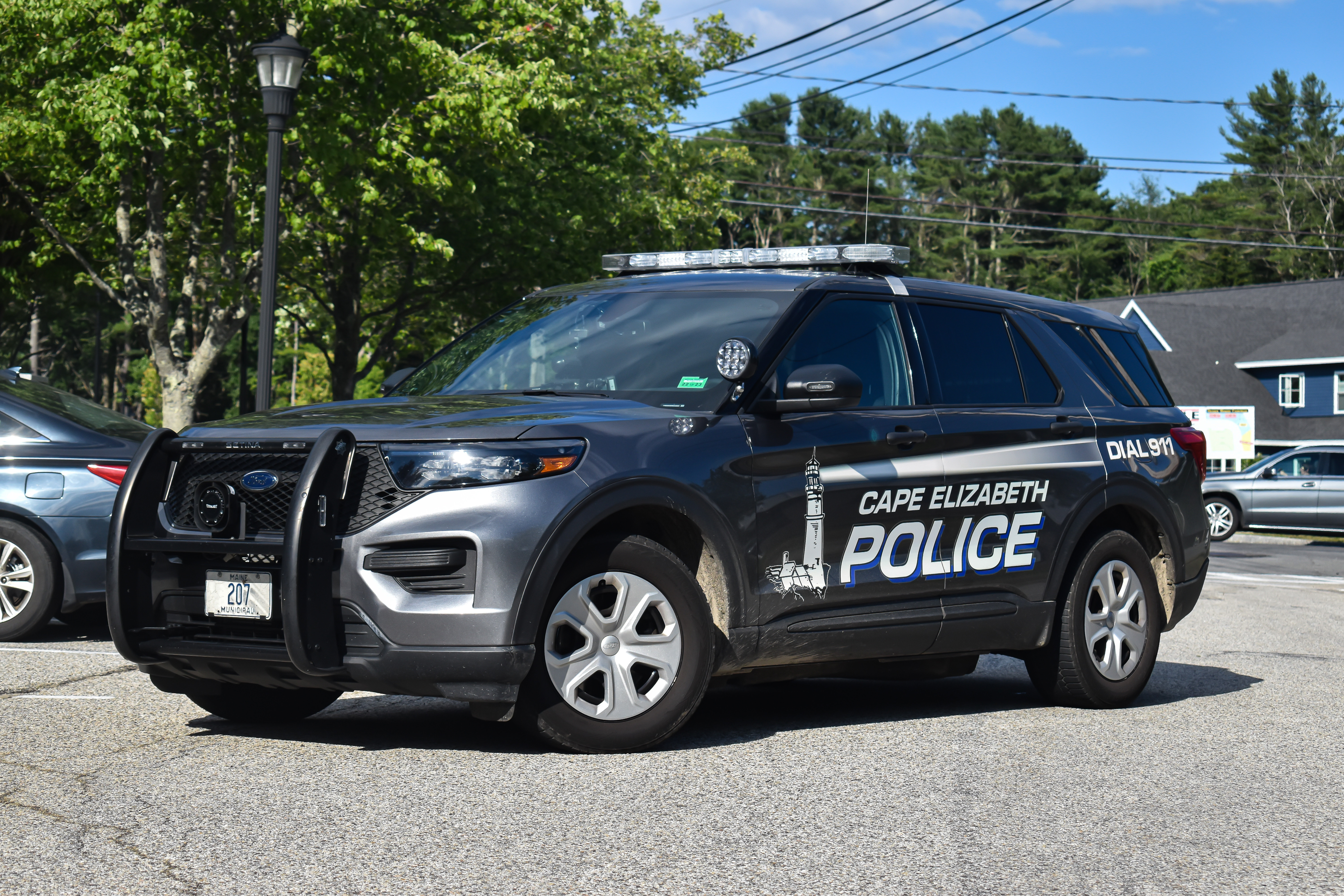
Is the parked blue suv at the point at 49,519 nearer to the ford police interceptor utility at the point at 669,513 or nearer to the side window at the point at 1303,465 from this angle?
the ford police interceptor utility at the point at 669,513

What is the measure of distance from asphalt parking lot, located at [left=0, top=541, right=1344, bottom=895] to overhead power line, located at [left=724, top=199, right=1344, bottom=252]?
60.3 feet

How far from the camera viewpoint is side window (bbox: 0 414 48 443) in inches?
354

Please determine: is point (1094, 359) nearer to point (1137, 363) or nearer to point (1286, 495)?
point (1137, 363)

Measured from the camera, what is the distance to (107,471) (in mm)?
8961

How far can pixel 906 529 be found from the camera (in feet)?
20.9

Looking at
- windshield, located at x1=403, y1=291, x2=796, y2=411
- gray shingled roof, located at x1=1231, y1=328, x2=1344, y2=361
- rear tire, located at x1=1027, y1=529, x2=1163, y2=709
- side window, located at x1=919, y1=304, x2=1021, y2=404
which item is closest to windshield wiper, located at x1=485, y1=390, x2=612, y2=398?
windshield, located at x1=403, y1=291, x2=796, y2=411

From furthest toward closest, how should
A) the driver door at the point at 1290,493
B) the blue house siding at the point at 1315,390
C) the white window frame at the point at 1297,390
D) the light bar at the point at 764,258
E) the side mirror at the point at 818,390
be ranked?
the white window frame at the point at 1297,390 → the blue house siding at the point at 1315,390 → the driver door at the point at 1290,493 → the light bar at the point at 764,258 → the side mirror at the point at 818,390

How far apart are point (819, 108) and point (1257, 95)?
86.0 ft

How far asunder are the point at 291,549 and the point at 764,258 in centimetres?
291

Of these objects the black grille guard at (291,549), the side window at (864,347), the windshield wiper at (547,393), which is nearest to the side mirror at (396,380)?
the windshield wiper at (547,393)

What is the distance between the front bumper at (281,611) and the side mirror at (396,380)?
152 cm

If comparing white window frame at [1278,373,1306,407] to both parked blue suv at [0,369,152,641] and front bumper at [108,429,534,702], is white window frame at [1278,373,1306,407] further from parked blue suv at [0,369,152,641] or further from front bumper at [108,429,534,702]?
front bumper at [108,429,534,702]

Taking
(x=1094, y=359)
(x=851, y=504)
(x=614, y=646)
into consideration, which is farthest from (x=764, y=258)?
(x=614, y=646)

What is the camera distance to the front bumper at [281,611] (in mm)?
5020
